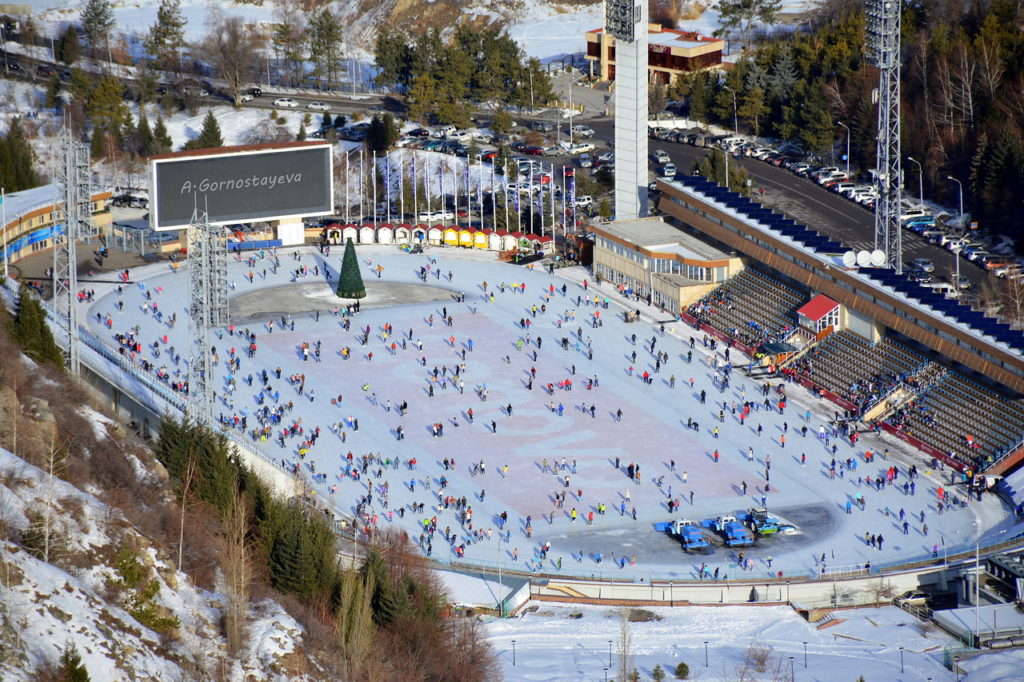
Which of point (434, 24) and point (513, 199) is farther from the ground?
point (434, 24)

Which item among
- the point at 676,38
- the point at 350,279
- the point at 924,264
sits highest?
the point at 676,38

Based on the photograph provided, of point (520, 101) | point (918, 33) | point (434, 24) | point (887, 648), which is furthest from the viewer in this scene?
point (434, 24)

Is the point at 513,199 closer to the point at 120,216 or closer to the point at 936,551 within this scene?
the point at 120,216

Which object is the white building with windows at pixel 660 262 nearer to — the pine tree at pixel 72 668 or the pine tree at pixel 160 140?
the pine tree at pixel 160 140

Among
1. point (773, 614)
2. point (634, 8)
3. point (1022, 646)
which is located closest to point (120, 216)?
point (634, 8)

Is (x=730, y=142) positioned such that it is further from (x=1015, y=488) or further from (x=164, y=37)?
(x=1015, y=488)

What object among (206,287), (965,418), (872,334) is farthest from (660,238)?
(206,287)

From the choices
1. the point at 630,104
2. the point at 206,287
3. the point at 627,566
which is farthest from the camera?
the point at 630,104
